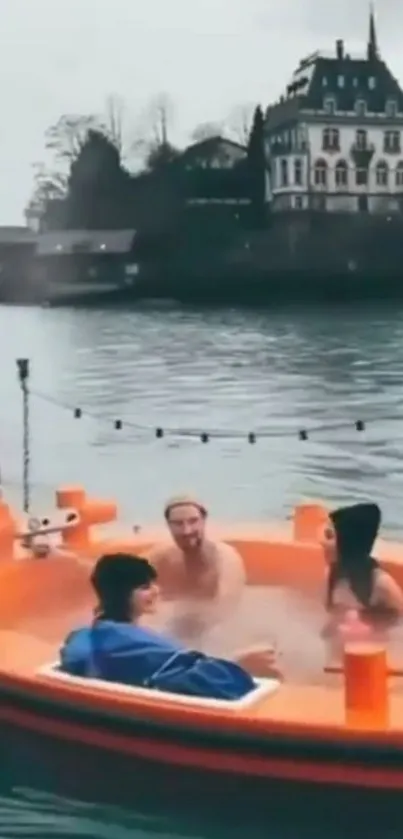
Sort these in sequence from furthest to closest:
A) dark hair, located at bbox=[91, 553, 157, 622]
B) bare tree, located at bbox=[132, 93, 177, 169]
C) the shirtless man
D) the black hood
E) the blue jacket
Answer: bare tree, located at bbox=[132, 93, 177, 169]
the shirtless man
the black hood
dark hair, located at bbox=[91, 553, 157, 622]
the blue jacket

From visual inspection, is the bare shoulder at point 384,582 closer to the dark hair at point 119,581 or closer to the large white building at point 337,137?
the dark hair at point 119,581

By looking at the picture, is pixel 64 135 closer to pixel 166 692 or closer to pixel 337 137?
pixel 337 137

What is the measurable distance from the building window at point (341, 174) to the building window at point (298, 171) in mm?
125

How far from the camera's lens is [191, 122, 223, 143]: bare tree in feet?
14.0

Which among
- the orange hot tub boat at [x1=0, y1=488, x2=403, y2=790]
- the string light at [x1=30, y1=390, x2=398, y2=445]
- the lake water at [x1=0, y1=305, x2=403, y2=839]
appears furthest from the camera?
the string light at [x1=30, y1=390, x2=398, y2=445]

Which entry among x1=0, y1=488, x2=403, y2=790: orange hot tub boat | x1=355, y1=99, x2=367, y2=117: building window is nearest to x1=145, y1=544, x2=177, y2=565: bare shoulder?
x1=0, y1=488, x2=403, y2=790: orange hot tub boat

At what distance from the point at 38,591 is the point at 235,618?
40 cm

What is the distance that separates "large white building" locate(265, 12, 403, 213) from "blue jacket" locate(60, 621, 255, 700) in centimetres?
265

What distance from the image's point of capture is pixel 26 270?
14.9 feet

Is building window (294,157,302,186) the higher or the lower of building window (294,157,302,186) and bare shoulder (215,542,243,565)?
the higher

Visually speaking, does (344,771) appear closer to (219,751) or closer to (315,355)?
(219,751)

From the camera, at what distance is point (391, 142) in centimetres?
441

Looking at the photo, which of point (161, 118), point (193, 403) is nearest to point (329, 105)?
point (161, 118)

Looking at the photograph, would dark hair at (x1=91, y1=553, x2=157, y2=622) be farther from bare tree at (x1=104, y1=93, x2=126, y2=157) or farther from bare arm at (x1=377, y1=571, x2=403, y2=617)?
bare tree at (x1=104, y1=93, x2=126, y2=157)
